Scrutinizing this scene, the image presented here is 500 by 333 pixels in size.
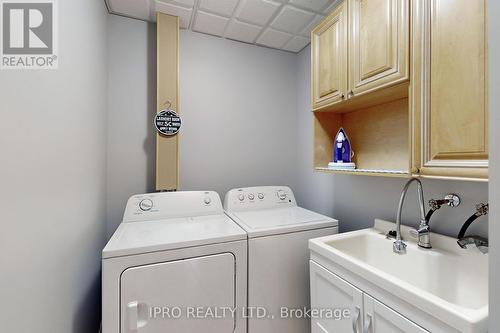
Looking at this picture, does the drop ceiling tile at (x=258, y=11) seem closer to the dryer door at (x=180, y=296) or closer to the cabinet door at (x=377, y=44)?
the cabinet door at (x=377, y=44)

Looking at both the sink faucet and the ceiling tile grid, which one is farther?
the ceiling tile grid

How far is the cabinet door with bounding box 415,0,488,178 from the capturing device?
2.59 feet

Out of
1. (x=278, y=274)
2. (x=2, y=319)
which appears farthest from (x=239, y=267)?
(x=2, y=319)

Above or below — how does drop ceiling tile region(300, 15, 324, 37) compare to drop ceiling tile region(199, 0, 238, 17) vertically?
above

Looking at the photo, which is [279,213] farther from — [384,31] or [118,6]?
[118,6]

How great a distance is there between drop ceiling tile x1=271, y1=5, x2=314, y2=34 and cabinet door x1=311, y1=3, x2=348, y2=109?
40 cm

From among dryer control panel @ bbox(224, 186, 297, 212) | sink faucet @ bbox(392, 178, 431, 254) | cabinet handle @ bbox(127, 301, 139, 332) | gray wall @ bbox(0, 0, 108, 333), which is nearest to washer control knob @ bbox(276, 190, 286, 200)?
dryer control panel @ bbox(224, 186, 297, 212)

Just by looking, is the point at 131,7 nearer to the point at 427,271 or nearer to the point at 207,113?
the point at 207,113

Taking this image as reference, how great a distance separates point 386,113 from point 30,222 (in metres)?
1.95

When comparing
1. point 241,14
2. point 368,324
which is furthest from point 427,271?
point 241,14

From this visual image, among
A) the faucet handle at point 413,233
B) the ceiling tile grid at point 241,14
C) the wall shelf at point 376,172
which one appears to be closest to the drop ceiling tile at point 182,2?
the ceiling tile grid at point 241,14

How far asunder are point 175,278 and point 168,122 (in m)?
1.24

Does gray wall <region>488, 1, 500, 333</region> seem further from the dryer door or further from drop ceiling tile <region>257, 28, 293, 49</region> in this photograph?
drop ceiling tile <region>257, 28, 293, 49</region>

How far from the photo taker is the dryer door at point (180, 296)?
110 centimetres
